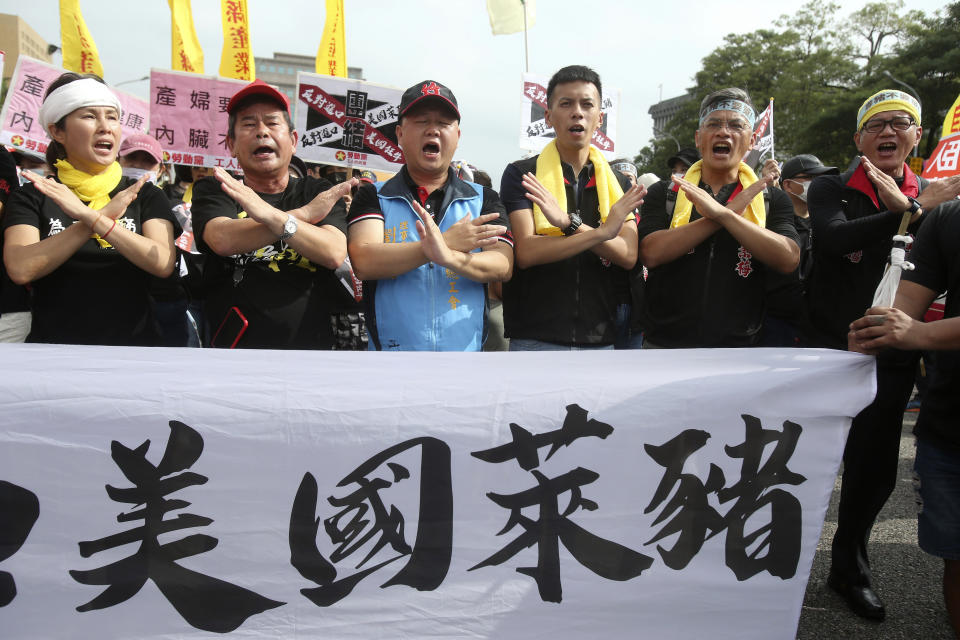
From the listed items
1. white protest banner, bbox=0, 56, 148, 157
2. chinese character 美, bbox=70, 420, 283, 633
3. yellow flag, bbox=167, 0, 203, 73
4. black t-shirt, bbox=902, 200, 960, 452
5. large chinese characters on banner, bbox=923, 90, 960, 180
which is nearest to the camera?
chinese character 美, bbox=70, 420, 283, 633

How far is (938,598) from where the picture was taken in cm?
277

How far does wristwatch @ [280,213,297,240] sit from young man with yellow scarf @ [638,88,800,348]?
4.73 feet

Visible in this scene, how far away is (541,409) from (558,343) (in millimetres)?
682

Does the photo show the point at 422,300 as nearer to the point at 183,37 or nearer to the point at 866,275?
the point at 866,275

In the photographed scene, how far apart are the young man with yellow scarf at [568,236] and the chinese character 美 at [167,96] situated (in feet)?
13.1

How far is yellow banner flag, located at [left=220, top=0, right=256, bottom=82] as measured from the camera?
8.09 m

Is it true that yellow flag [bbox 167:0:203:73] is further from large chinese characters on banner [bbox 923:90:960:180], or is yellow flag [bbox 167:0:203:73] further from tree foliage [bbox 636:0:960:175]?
tree foliage [bbox 636:0:960:175]

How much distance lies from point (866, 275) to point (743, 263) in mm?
543

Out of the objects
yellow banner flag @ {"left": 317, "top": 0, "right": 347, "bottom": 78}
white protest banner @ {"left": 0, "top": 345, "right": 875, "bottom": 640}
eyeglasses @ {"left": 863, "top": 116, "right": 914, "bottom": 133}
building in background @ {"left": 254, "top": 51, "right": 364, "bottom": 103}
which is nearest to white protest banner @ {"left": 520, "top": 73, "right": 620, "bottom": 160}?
yellow banner flag @ {"left": 317, "top": 0, "right": 347, "bottom": 78}

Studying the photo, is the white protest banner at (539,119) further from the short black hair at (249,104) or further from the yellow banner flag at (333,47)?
the short black hair at (249,104)

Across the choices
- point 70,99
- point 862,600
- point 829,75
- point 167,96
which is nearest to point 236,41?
point 167,96

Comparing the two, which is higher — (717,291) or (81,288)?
(81,288)

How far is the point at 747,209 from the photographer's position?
9.23ft

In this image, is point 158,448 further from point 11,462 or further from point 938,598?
point 938,598
